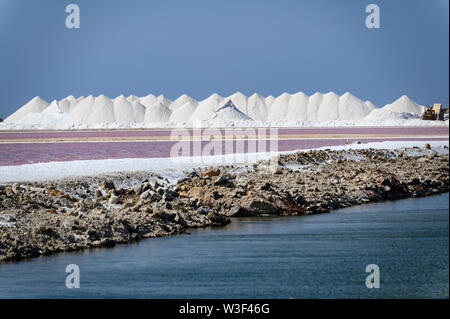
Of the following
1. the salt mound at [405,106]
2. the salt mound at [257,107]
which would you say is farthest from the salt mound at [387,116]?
the salt mound at [257,107]

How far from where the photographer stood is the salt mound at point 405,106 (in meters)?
174

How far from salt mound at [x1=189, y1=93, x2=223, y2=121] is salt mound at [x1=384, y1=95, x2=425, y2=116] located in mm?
43015

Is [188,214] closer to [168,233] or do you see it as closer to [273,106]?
[168,233]

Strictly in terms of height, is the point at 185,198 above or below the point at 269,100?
below

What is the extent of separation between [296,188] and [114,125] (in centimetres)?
13259

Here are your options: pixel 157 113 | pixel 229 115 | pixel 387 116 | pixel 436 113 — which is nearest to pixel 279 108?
pixel 157 113

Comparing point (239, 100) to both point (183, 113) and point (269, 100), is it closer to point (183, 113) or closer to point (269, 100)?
point (269, 100)

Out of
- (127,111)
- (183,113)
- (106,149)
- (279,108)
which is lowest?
(106,149)

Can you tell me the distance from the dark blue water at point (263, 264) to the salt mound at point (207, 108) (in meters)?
125

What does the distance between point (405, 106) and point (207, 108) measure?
169 feet

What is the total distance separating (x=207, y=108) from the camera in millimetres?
159625

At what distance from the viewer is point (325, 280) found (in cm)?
1162

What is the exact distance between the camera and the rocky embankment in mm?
14727

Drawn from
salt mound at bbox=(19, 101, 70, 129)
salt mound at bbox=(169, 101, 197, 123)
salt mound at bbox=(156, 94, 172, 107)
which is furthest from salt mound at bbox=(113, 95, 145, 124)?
salt mound at bbox=(156, 94, 172, 107)
